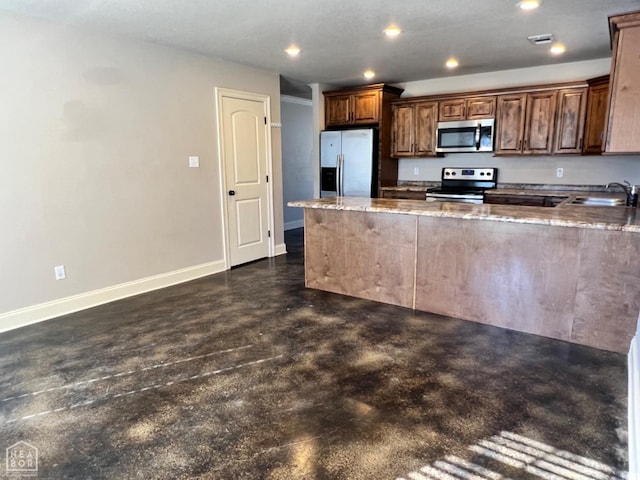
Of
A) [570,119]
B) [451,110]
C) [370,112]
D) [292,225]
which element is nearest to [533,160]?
[570,119]

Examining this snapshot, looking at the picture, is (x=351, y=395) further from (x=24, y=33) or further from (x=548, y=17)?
(x=24, y=33)

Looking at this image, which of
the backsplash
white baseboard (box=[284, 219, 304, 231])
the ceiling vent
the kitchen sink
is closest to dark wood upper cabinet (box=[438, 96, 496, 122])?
the backsplash

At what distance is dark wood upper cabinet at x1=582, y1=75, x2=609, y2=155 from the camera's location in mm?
4418

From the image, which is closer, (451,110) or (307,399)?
(307,399)

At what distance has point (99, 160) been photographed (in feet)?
12.0

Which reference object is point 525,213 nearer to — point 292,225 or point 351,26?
point 351,26

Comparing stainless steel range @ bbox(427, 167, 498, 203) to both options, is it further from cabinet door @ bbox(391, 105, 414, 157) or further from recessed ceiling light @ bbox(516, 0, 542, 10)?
recessed ceiling light @ bbox(516, 0, 542, 10)

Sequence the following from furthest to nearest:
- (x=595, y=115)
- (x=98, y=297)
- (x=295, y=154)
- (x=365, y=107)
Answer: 1. (x=295, y=154)
2. (x=365, y=107)
3. (x=595, y=115)
4. (x=98, y=297)

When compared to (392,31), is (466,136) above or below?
below

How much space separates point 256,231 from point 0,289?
2795 mm

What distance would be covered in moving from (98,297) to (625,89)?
4.60m

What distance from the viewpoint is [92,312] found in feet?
11.7

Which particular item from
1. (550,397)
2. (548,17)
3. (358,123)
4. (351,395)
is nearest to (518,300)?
(550,397)

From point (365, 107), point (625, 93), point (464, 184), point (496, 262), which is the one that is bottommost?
Answer: point (496, 262)
